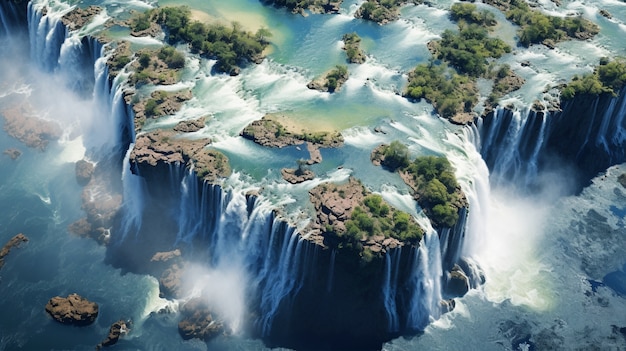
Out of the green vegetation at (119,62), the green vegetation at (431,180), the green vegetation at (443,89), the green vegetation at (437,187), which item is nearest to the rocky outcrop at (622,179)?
the green vegetation at (443,89)

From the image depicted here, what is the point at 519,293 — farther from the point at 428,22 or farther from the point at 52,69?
the point at 52,69

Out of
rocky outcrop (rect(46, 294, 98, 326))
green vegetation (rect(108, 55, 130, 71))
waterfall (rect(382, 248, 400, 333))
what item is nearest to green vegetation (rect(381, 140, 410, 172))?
waterfall (rect(382, 248, 400, 333))

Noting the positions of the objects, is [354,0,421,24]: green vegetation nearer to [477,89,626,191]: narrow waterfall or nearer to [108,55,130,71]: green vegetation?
[477,89,626,191]: narrow waterfall

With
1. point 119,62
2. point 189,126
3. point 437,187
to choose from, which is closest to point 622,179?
point 437,187

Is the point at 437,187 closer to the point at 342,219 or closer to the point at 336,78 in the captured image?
the point at 342,219

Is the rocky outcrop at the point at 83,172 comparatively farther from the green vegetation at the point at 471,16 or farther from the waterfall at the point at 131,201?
the green vegetation at the point at 471,16
